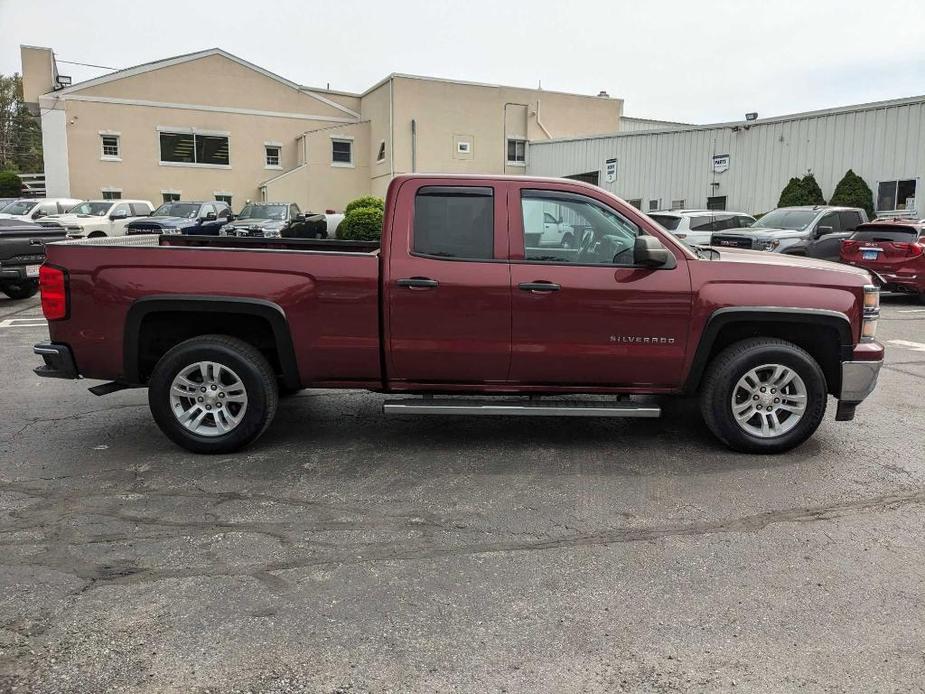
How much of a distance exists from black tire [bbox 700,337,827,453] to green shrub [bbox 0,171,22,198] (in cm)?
5044

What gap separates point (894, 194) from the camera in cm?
2208

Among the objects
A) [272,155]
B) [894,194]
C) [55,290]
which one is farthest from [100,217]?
[894,194]

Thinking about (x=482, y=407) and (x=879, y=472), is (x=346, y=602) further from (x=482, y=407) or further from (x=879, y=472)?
(x=879, y=472)

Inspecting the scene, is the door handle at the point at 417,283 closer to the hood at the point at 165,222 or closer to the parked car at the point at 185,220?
the parked car at the point at 185,220

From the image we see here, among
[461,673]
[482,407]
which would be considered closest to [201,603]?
[461,673]

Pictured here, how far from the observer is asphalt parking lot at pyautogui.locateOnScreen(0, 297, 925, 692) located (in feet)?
9.62

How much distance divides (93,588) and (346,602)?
45.4 inches

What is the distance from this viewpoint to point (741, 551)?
3928mm

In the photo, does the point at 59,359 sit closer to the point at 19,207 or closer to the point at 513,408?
the point at 513,408

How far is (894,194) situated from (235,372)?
2221 cm

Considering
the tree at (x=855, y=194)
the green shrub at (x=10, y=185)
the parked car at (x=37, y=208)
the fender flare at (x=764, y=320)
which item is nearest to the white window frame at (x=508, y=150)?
the tree at (x=855, y=194)

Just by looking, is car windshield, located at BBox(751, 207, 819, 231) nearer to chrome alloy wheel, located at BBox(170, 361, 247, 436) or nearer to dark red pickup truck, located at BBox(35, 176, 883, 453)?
dark red pickup truck, located at BBox(35, 176, 883, 453)

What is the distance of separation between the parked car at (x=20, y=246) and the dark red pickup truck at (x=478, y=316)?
920 cm

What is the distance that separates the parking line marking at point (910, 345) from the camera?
32.9ft
